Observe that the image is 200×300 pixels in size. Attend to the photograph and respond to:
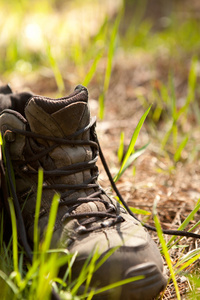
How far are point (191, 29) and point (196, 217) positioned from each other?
3.37 m

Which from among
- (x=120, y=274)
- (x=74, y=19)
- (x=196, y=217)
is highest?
(x=74, y=19)

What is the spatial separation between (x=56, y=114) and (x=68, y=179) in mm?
230

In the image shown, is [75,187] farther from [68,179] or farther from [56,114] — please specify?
[56,114]

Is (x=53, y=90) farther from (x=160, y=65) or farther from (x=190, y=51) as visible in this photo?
(x=190, y=51)

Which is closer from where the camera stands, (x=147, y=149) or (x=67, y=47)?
(x=147, y=149)

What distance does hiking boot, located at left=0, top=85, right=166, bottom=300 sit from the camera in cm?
117

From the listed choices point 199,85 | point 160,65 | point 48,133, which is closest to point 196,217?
point 48,133

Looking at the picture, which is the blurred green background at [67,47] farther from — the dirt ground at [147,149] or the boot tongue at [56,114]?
the boot tongue at [56,114]

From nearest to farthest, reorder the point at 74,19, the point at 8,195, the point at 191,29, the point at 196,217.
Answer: the point at 8,195
the point at 196,217
the point at 191,29
the point at 74,19

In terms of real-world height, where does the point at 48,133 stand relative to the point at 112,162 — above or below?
above

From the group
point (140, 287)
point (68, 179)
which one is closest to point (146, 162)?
point (68, 179)

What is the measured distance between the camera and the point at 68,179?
4.33ft

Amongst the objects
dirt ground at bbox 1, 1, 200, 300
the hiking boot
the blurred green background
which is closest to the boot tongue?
the hiking boot

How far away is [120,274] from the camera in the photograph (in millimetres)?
1086
